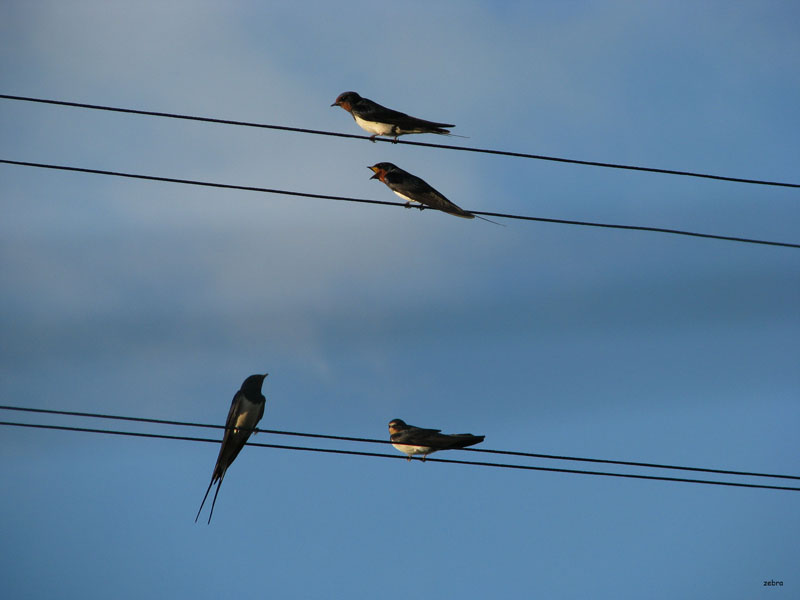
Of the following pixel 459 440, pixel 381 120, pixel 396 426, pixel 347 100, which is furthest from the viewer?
pixel 347 100

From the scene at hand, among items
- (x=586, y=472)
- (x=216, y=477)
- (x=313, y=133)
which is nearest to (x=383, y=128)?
(x=313, y=133)

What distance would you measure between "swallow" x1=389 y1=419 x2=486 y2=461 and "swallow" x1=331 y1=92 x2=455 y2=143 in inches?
127

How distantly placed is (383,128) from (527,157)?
340cm

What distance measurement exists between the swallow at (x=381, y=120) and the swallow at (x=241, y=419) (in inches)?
127

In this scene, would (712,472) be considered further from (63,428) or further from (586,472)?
(63,428)

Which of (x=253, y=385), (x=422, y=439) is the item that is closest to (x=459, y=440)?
(x=422, y=439)

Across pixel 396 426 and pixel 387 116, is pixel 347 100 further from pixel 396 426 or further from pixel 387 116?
pixel 396 426

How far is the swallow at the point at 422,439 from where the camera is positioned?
953 cm

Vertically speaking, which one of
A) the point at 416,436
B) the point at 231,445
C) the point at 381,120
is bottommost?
the point at 231,445

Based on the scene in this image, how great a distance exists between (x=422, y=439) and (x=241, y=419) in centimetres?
196

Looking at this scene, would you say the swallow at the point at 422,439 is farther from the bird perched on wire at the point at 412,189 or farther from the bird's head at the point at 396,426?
the bird perched on wire at the point at 412,189

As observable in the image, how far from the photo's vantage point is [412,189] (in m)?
11.6

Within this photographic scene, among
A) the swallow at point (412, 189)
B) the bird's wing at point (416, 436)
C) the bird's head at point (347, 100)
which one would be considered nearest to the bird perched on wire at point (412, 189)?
the swallow at point (412, 189)

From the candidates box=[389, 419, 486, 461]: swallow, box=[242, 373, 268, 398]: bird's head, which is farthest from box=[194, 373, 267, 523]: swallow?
box=[389, 419, 486, 461]: swallow
